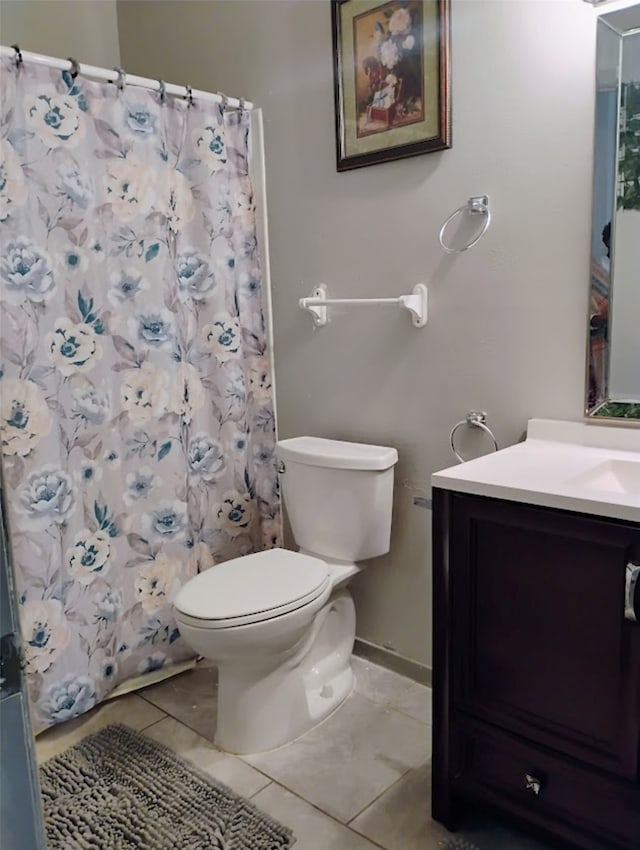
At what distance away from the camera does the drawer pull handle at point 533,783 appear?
1.35 meters

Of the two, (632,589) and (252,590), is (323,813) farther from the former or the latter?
(632,589)

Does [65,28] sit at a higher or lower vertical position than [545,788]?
higher

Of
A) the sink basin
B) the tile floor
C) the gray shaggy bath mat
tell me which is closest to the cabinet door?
the sink basin

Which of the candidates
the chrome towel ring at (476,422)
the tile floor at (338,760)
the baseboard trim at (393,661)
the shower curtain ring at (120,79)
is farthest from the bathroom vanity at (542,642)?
the shower curtain ring at (120,79)

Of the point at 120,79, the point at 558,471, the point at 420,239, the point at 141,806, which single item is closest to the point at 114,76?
the point at 120,79

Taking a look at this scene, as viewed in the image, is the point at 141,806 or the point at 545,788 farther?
the point at 141,806

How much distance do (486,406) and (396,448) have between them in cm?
33

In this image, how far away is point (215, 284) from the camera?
83.9 inches

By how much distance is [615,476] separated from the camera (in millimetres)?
1478

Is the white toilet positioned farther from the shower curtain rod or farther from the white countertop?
the shower curtain rod

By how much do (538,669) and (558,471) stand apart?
39 cm

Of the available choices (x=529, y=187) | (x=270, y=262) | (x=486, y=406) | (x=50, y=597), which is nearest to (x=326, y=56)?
(x=270, y=262)

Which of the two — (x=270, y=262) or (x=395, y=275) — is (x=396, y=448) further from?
(x=270, y=262)

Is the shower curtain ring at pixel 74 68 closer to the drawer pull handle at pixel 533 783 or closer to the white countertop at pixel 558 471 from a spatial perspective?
the white countertop at pixel 558 471
